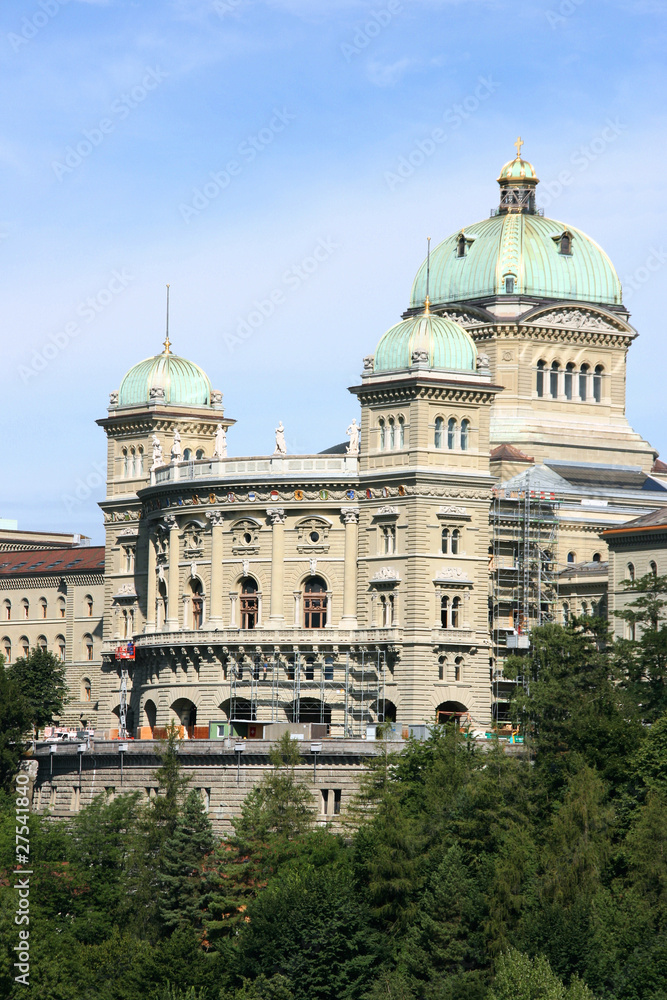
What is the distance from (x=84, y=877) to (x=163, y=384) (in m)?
51.5

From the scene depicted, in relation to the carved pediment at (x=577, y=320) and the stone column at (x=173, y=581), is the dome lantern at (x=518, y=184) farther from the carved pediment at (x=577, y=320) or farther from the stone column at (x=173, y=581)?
the stone column at (x=173, y=581)

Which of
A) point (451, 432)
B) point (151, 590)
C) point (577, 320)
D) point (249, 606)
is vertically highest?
point (577, 320)

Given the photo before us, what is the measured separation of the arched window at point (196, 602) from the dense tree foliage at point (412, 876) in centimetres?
2344

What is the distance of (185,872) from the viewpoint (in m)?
120

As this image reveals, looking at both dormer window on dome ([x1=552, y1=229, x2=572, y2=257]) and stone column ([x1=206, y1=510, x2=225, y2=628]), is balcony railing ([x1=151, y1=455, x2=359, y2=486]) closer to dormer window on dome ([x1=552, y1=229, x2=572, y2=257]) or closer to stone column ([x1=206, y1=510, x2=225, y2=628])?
stone column ([x1=206, y1=510, x2=225, y2=628])

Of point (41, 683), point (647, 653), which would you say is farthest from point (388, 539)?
point (41, 683)

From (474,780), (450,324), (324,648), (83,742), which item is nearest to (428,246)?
(450,324)

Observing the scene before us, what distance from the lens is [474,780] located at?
118 metres

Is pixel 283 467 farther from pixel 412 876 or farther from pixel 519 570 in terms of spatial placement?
pixel 412 876

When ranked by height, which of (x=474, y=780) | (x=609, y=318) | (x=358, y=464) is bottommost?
(x=474, y=780)

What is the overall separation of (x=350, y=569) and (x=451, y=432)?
32.6 feet

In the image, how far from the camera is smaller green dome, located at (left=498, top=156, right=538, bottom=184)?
174 meters

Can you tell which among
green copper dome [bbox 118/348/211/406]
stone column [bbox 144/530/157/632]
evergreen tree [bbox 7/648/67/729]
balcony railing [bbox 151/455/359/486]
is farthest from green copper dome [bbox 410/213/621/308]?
evergreen tree [bbox 7/648/67/729]

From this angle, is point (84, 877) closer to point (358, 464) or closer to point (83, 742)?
point (83, 742)
